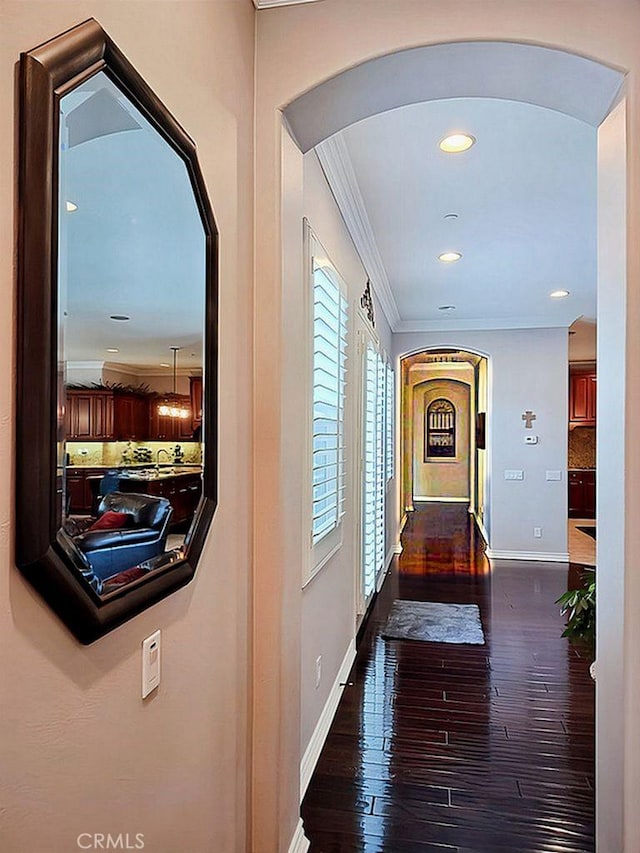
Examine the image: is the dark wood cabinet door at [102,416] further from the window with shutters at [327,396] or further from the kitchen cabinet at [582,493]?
the kitchen cabinet at [582,493]

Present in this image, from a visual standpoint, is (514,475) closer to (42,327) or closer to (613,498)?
(613,498)

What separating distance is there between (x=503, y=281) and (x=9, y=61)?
5305 mm

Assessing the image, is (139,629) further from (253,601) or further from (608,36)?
(608,36)

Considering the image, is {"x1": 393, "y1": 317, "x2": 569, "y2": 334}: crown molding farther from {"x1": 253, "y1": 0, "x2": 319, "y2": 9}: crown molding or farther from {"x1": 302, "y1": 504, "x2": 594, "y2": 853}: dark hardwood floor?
{"x1": 253, "y1": 0, "x2": 319, "y2": 9}: crown molding

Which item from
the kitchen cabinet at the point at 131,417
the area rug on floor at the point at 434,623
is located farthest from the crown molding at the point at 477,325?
the kitchen cabinet at the point at 131,417

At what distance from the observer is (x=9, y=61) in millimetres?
756

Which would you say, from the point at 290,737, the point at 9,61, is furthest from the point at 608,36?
the point at 290,737

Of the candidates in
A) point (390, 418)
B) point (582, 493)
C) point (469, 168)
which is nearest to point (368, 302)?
point (469, 168)

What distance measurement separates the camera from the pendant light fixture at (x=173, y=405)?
1.21m

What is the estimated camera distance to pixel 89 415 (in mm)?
918

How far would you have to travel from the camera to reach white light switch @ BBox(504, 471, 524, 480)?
7.35 metres

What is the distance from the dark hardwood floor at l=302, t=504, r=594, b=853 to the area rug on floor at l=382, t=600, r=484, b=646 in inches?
4.4

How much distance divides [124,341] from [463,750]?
2705 mm

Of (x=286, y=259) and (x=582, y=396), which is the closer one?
(x=286, y=259)
